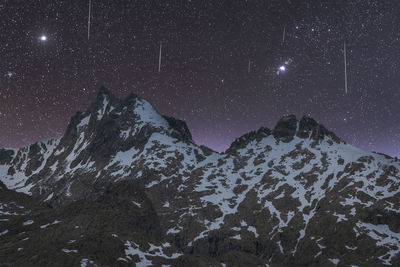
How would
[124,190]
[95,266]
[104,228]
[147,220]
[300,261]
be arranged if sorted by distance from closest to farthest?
[95,266], [104,228], [147,220], [124,190], [300,261]

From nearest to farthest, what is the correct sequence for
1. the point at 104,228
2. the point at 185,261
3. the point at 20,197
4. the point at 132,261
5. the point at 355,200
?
the point at 132,261, the point at 185,261, the point at 104,228, the point at 20,197, the point at 355,200

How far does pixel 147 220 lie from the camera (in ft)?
420

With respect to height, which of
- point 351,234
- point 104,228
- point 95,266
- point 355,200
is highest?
point 355,200

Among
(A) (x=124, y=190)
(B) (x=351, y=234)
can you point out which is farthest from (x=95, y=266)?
(B) (x=351, y=234)

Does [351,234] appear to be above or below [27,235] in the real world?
above

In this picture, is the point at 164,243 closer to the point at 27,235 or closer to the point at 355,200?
the point at 27,235

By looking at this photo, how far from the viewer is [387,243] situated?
16338 cm

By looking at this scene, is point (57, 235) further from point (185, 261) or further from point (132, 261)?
point (185, 261)

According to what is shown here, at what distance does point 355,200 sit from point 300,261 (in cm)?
5620

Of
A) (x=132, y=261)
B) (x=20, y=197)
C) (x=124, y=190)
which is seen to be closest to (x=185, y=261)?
(x=132, y=261)

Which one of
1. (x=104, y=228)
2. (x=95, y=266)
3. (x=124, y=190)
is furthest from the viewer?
(x=124, y=190)

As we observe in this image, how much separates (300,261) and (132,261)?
382ft

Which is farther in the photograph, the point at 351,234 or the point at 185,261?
the point at 351,234

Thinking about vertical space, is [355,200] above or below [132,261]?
above
